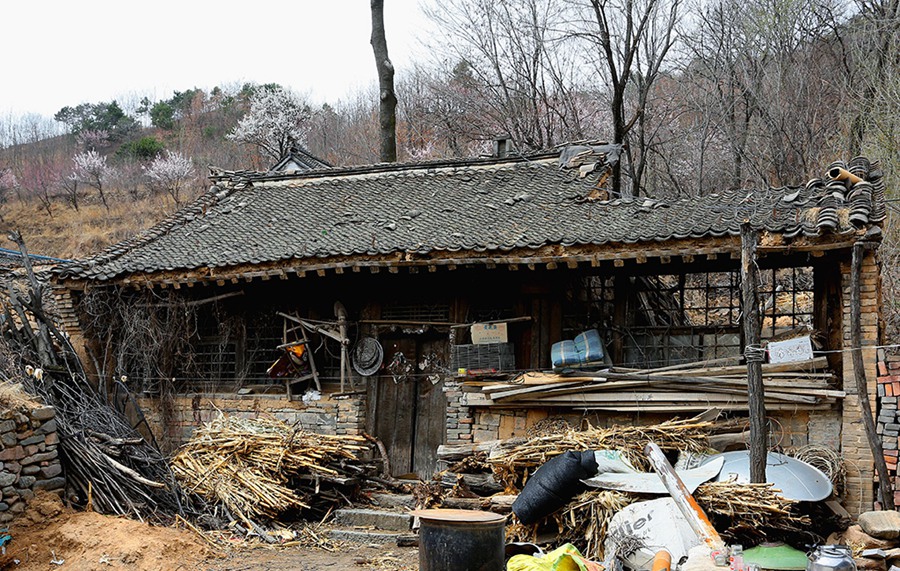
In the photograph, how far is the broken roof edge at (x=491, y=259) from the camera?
895 cm

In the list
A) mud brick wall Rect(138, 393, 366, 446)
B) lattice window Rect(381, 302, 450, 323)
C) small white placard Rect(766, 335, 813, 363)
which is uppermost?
lattice window Rect(381, 302, 450, 323)

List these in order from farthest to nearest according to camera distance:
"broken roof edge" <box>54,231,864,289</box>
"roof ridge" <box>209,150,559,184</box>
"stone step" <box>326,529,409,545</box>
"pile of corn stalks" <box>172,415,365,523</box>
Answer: "roof ridge" <box>209,150,559,184</box>, "pile of corn stalks" <box>172,415,365,523</box>, "stone step" <box>326,529,409,545</box>, "broken roof edge" <box>54,231,864,289</box>

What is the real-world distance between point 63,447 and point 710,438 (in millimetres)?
8127

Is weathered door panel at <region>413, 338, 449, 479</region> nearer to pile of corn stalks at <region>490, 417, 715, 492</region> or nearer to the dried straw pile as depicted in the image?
pile of corn stalks at <region>490, 417, 715, 492</region>

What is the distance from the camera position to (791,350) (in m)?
9.14

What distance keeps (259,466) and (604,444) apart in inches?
185

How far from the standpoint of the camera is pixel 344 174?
15461 millimetres

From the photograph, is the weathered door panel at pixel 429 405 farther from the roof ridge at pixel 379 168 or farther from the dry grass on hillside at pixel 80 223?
the dry grass on hillside at pixel 80 223

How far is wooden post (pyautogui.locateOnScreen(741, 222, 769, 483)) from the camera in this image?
24.7 feet

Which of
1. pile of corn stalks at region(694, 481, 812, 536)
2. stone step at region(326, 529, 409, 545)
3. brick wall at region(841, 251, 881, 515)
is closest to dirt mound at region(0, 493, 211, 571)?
stone step at region(326, 529, 409, 545)

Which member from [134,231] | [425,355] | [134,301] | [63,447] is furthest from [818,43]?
[134,231]

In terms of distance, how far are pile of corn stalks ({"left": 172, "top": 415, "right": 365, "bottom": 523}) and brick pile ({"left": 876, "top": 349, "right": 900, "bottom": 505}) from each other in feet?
21.7

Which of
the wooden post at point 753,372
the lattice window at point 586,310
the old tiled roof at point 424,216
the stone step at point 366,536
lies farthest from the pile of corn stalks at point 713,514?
the lattice window at point 586,310

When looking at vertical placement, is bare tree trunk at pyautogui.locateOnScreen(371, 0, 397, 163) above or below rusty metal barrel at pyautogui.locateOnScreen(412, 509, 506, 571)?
above
